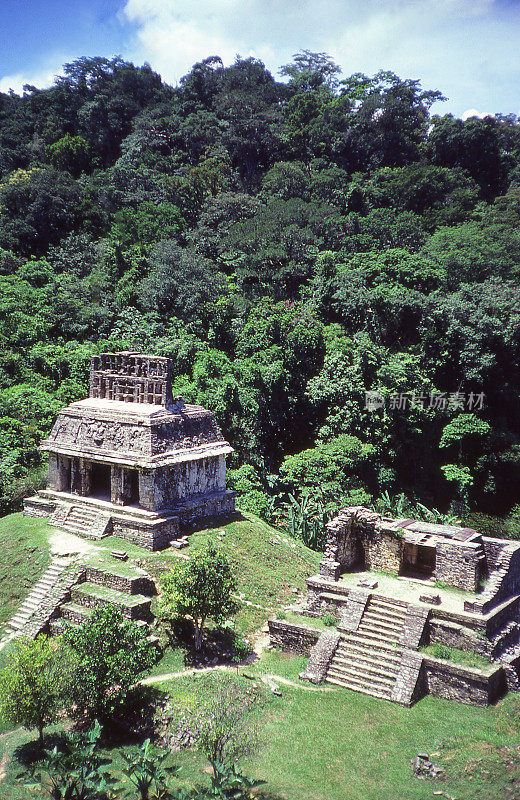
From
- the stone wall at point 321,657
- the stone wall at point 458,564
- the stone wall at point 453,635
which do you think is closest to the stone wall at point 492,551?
the stone wall at point 458,564

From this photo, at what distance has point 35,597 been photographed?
52.3 feet

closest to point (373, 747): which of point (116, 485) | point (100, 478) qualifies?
point (116, 485)

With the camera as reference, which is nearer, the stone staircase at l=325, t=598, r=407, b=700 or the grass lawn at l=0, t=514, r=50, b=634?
the stone staircase at l=325, t=598, r=407, b=700

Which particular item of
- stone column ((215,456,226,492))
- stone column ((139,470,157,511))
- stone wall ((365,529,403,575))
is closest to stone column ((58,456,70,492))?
stone column ((139,470,157,511))

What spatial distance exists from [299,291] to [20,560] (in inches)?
772

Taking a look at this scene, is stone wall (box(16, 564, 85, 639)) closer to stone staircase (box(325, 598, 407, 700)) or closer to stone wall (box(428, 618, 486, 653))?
stone staircase (box(325, 598, 407, 700))

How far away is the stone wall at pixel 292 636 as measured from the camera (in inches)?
587

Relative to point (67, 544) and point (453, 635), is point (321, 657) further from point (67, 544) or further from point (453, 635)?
point (67, 544)

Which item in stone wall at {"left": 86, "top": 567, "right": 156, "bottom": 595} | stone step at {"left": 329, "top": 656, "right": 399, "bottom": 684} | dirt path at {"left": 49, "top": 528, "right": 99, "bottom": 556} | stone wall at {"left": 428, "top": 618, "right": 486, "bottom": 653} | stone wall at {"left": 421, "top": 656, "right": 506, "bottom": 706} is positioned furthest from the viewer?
dirt path at {"left": 49, "top": 528, "right": 99, "bottom": 556}

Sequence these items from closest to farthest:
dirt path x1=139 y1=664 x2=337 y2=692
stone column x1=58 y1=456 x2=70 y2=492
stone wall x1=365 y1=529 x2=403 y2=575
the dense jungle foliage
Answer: dirt path x1=139 y1=664 x2=337 y2=692 < stone wall x1=365 y1=529 x2=403 y2=575 < stone column x1=58 y1=456 x2=70 y2=492 < the dense jungle foliage

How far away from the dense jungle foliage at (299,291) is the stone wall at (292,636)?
24.8 ft

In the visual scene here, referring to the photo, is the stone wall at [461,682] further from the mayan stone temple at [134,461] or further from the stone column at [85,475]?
the stone column at [85,475]

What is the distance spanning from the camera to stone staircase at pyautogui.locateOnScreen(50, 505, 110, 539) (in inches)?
715

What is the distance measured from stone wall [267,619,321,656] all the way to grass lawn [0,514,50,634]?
21.0ft
